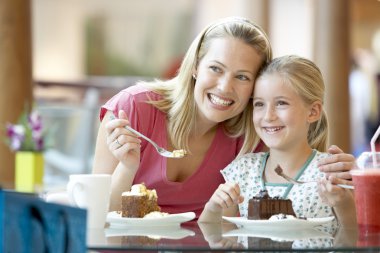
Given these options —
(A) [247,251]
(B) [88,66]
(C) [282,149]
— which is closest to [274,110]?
(C) [282,149]

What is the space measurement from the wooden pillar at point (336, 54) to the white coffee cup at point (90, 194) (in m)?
4.69

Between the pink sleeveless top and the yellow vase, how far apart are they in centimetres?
236

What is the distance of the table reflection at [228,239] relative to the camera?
1772 millimetres

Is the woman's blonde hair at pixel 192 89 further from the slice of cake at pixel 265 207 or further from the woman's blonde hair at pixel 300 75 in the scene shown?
the slice of cake at pixel 265 207

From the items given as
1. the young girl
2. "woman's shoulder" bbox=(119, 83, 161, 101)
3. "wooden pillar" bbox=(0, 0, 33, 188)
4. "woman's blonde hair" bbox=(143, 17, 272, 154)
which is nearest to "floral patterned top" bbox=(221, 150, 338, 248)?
the young girl

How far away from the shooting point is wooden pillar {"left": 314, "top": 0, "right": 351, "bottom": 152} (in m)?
6.69

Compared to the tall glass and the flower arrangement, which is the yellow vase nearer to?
the flower arrangement

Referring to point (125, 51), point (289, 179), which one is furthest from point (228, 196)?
point (125, 51)

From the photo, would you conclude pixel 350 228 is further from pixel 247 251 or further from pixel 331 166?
pixel 247 251

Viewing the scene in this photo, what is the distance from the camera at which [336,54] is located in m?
6.74

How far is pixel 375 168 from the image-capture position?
216cm

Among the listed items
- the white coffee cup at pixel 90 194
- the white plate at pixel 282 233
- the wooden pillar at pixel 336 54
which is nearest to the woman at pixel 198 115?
the white coffee cup at pixel 90 194

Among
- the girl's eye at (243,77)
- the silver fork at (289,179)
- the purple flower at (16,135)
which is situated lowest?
the silver fork at (289,179)

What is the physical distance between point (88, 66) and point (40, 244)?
14.9 m
